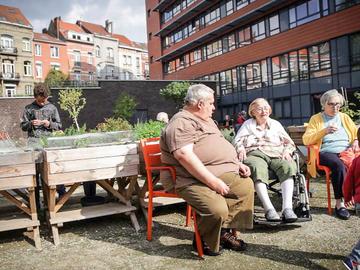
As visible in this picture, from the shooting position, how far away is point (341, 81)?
19312 millimetres

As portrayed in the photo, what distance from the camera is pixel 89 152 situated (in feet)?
12.5

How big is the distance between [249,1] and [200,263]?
25.7m

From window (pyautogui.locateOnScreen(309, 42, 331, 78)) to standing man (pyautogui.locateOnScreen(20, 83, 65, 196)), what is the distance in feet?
60.9

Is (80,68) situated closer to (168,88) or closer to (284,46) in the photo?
(168,88)

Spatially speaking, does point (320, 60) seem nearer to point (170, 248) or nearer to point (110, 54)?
point (170, 248)

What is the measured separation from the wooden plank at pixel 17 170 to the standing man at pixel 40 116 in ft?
4.38

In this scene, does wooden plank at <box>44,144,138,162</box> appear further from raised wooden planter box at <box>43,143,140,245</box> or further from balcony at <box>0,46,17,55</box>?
balcony at <box>0,46,17,55</box>

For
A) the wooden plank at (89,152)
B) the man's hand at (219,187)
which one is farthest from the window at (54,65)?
the man's hand at (219,187)

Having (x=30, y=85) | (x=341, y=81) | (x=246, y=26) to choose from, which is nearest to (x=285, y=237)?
(x=341, y=81)

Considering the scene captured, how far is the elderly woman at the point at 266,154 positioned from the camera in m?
3.60

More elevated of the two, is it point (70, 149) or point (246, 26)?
point (246, 26)

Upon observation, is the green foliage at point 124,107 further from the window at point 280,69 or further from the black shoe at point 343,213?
the black shoe at point 343,213

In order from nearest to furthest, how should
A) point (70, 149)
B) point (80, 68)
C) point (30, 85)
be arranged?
1. point (70, 149)
2. point (30, 85)
3. point (80, 68)

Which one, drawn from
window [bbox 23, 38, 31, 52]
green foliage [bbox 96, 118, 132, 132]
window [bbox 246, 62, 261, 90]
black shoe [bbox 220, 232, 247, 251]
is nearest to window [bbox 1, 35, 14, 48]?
window [bbox 23, 38, 31, 52]
